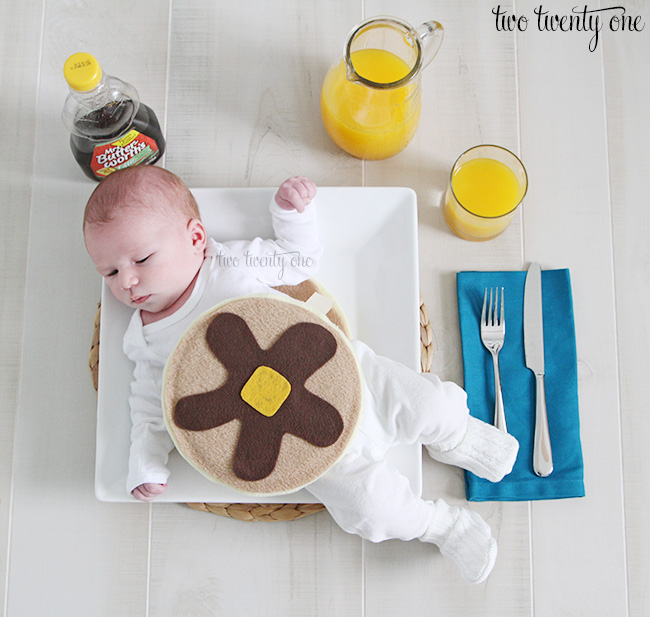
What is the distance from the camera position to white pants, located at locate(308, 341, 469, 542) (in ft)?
2.72

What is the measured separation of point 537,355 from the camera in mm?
958

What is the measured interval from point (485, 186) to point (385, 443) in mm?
431

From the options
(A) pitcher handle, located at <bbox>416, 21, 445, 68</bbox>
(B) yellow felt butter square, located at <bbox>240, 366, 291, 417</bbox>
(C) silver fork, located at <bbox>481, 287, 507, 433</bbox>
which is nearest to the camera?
(B) yellow felt butter square, located at <bbox>240, 366, 291, 417</bbox>

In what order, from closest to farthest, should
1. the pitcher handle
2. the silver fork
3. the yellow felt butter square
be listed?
1. the yellow felt butter square
2. the pitcher handle
3. the silver fork

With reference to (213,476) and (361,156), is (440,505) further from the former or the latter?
(361,156)

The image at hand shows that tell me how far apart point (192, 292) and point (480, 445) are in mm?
475

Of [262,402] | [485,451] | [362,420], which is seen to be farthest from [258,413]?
[485,451]

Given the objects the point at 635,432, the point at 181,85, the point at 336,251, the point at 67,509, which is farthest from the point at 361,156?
the point at 67,509

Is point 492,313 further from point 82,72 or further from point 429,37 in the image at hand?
point 82,72

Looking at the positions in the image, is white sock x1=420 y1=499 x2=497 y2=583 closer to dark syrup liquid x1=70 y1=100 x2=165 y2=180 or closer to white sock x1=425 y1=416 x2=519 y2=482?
white sock x1=425 y1=416 x2=519 y2=482

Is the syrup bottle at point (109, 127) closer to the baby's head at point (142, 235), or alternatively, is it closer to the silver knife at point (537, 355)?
the baby's head at point (142, 235)

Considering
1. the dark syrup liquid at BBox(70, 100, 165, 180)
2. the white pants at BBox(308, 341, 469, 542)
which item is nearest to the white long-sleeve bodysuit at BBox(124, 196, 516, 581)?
the white pants at BBox(308, 341, 469, 542)

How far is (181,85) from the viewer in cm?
107

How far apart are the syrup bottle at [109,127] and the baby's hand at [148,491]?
0.47 metres
